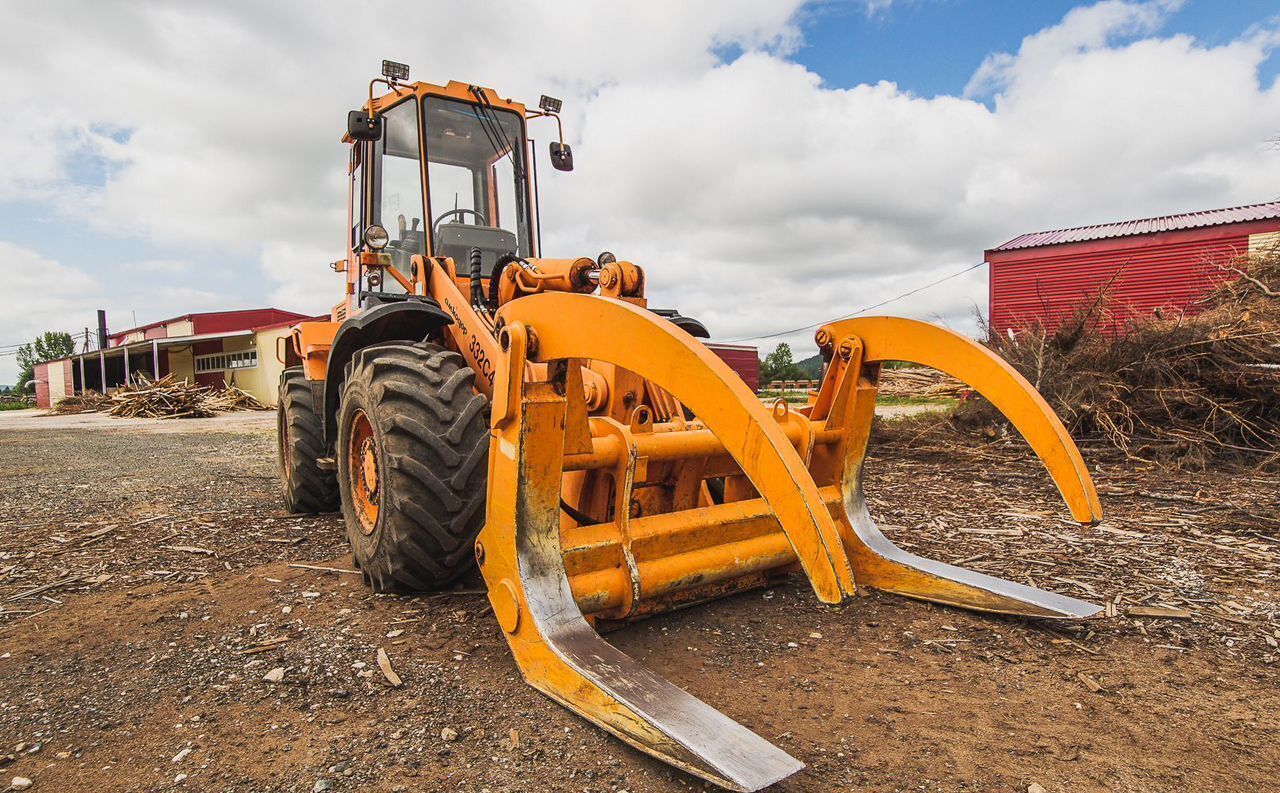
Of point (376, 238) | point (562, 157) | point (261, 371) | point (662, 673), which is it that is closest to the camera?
point (662, 673)

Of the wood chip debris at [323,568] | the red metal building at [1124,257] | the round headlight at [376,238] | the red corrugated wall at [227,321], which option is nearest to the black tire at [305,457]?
the wood chip debris at [323,568]

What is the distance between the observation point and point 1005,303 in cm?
1923

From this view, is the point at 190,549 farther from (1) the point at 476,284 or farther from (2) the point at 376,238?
(1) the point at 476,284

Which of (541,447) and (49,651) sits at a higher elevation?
(541,447)

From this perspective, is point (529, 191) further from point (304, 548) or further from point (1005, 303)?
point (1005, 303)

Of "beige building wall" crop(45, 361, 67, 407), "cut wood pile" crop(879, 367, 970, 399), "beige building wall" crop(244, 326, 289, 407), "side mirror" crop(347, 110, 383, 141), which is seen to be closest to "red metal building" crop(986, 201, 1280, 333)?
"cut wood pile" crop(879, 367, 970, 399)

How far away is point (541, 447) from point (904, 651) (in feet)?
5.33

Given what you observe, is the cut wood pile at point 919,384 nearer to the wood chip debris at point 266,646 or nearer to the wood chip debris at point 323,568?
the wood chip debris at point 323,568

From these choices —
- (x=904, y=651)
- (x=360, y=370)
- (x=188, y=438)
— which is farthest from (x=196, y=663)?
(x=188, y=438)

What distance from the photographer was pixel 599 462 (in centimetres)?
299

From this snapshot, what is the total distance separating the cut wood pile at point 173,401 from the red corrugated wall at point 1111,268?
23201mm

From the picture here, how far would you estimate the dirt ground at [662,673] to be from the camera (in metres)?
2.15

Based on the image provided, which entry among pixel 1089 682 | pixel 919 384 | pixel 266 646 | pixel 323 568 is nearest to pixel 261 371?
pixel 919 384

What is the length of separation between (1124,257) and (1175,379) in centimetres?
1241
